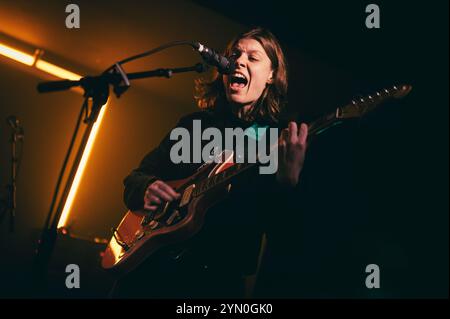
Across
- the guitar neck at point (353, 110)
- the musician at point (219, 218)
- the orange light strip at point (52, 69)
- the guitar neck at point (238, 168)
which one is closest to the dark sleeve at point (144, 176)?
the musician at point (219, 218)

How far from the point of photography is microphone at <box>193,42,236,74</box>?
1.68 metres

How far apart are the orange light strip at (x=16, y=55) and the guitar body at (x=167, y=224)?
11.9 ft

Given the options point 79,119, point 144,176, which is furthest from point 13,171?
point 79,119

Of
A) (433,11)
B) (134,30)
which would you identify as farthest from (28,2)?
(433,11)

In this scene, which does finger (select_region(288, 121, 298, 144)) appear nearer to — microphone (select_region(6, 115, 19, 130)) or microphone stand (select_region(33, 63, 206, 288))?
microphone stand (select_region(33, 63, 206, 288))

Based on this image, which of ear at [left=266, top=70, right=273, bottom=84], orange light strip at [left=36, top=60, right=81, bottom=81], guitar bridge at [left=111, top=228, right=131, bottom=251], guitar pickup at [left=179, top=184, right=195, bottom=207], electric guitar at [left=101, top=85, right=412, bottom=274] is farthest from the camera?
orange light strip at [left=36, top=60, right=81, bottom=81]

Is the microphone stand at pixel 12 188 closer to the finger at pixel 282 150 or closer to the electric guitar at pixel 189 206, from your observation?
the electric guitar at pixel 189 206

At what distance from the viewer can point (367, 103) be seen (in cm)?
179

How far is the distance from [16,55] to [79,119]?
4055 mm

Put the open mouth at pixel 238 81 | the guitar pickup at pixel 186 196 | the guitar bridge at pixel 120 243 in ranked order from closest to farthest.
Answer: the guitar pickup at pixel 186 196 → the guitar bridge at pixel 120 243 → the open mouth at pixel 238 81

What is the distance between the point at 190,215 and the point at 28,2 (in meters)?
3.31

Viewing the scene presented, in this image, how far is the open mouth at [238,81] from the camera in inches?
87.8

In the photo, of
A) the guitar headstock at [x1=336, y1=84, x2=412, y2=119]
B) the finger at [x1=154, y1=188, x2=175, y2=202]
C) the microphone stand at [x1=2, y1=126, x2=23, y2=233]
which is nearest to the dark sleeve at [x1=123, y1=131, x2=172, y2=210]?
the finger at [x1=154, y1=188, x2=175, y2=202]

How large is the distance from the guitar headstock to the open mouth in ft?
2.06
